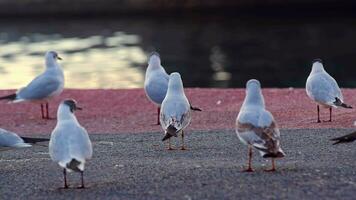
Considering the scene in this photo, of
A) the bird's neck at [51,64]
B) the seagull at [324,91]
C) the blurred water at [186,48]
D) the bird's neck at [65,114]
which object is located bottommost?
the bird's neck at [65,114]

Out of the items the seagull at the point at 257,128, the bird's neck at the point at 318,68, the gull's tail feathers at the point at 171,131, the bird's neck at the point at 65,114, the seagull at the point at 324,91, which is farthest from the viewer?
the bird's neck at the point at 318,68

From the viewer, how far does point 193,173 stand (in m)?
6.96

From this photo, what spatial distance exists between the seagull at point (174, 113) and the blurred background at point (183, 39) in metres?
9.55

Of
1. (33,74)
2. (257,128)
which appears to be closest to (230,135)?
(257,128)

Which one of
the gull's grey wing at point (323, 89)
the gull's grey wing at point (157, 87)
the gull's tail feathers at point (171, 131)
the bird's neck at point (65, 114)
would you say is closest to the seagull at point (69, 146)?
the bird's neck at point (65, 114)

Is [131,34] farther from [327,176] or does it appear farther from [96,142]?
[327,176]

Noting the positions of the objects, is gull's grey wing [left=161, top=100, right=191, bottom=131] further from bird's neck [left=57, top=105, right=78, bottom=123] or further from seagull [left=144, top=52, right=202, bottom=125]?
seagull [left=144, top=52, right=202, bottom=125]

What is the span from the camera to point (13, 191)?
6.89 meters

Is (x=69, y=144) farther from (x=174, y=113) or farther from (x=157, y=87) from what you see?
(x=157, y=87)

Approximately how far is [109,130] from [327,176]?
5191 millimetres

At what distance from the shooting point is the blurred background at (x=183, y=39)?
20.5 meters

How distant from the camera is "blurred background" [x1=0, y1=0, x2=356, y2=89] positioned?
2047 centimetres

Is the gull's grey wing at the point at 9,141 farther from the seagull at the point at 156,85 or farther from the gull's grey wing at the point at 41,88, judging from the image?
the gull's grey wing at the point at 41,88

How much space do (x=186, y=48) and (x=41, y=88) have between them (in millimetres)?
14518
